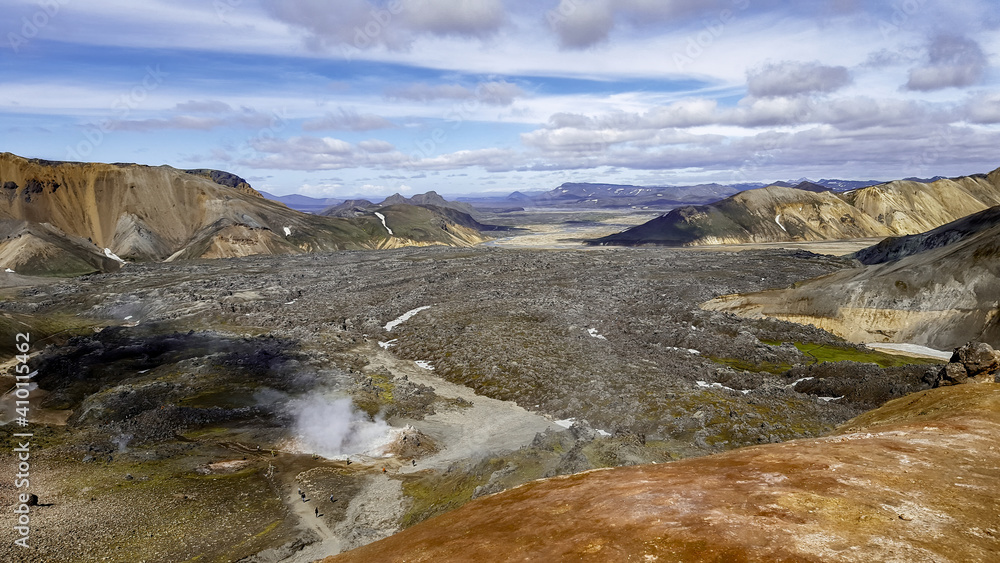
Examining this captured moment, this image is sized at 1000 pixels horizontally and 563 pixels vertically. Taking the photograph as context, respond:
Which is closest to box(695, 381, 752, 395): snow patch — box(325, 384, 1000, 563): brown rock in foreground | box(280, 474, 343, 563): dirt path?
box(325, 384, 1000, 563): brown rock in foreground

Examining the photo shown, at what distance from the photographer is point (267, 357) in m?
64.1

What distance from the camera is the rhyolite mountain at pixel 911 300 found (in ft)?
193

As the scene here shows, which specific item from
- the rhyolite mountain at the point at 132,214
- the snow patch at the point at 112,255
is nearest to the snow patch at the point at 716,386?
the rhyolite mountain at the point at 132,214

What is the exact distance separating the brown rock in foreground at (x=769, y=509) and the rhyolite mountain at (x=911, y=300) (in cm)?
4280

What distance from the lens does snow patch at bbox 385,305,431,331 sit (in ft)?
277

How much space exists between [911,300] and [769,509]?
63206 mm

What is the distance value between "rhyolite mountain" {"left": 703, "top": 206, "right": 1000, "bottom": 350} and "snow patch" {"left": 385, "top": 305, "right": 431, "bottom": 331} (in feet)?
162

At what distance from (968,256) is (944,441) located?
55537 mm

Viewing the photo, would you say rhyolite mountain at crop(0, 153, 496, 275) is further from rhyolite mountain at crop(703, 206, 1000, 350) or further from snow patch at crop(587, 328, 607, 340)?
rhyolite mountain at crop(703, 206, 1000, 350)

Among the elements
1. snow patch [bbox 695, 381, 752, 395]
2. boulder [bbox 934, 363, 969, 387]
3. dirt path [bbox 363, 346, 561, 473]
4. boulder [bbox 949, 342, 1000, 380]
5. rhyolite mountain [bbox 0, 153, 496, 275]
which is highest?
rhyolite mountain [bbox 0, 153, 496, 275]

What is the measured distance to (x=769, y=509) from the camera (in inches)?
684

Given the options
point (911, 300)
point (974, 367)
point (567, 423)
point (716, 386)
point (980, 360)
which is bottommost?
point (567, 423)

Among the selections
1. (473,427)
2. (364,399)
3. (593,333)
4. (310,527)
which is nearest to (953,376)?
(473,427)

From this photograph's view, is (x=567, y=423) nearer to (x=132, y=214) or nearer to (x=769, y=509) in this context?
(x=769, y=509)
